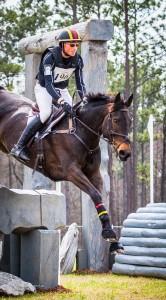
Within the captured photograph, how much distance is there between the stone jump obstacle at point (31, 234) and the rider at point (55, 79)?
0.59 meters

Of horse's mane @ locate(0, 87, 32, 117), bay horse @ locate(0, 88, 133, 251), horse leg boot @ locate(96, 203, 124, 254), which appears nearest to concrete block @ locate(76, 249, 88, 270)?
horse's mane @ locate(0, 87, 32, 117)

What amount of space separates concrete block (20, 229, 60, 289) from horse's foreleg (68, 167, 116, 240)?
1.21m

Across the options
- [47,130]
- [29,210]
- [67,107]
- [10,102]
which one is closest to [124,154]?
[67,107]

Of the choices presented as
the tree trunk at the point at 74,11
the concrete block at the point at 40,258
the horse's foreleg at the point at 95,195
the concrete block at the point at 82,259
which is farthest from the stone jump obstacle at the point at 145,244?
the tree trunk at the point at 74,11

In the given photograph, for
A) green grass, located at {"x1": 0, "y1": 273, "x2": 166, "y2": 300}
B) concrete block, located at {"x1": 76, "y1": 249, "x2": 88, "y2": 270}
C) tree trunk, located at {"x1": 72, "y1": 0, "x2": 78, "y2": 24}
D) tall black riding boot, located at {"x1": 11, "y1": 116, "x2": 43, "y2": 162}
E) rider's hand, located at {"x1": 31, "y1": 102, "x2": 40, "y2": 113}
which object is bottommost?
green grass, located at {"x1": 0, "y1": 273, "x2": 166, "y2": 300}

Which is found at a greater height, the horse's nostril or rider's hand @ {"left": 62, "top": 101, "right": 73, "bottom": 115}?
rider's hand @ {"left": 62, "top": 101, "right": 73, "bottom": 115}

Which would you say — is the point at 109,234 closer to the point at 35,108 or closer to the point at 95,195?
the point at 95,195

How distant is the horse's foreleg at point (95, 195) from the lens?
809 centimetres

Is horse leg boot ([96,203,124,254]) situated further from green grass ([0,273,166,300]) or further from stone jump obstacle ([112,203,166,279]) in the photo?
stone jump obstacle ([112,203,166,279])

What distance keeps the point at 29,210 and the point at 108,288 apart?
1697 millimetres

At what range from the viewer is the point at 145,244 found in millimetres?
11750

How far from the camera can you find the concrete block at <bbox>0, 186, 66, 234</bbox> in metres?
9.20

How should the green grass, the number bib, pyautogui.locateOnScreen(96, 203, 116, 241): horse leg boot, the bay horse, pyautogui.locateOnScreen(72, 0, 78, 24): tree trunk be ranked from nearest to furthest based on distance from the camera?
pyautogui.locateOnScreen(96, 203, 116, 241): horse leg boot
the bay horse
the green grass
the number bib
pyautogui.locateOnScreen(72, 0, 78, 24): tree trunk

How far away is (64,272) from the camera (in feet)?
40.5
